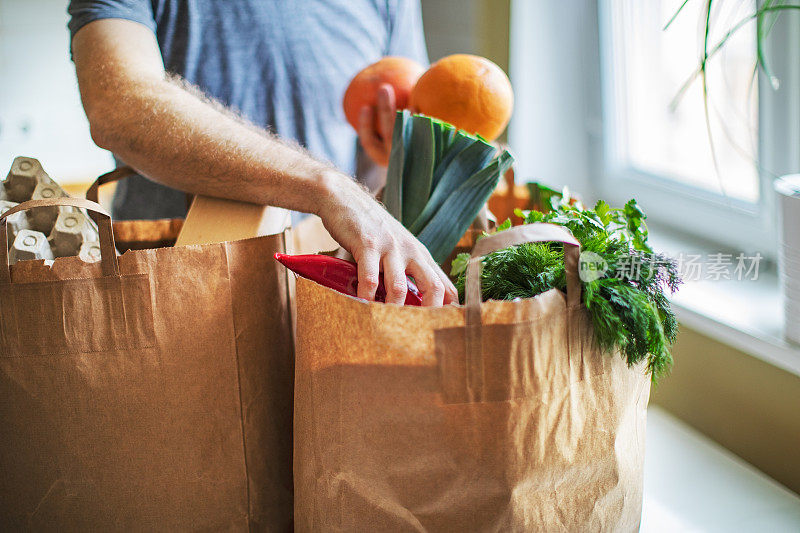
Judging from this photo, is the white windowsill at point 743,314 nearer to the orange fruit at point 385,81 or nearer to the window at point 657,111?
the window at point 657,111

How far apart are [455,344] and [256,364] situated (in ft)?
0.85

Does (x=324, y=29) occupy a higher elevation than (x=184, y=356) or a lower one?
higher

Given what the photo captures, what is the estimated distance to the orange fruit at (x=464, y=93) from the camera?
842 mm

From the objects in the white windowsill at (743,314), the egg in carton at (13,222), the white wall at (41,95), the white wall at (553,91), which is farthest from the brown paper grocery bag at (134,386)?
the white wall at (41,95)

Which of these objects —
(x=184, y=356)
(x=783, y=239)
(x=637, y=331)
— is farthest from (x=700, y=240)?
(x=184, y=356)

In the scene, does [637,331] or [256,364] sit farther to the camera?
[256,364]

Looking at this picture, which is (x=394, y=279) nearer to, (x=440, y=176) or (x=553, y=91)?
(x=440, y=176)

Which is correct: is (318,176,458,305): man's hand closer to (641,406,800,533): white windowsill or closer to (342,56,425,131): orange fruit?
(342,56,425,131): orange fruit

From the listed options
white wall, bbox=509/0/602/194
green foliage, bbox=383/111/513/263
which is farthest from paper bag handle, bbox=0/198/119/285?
white wall, bbox=509/0/602/194

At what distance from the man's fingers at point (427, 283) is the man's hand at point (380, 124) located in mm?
283

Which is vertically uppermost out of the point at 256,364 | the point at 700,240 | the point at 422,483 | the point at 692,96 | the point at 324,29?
the point at 324,29

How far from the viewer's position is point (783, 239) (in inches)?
32.9

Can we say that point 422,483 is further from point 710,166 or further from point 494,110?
point 710,166

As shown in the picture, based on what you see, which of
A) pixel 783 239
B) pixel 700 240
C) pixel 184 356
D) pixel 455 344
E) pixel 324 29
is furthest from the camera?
pixel 700 240
